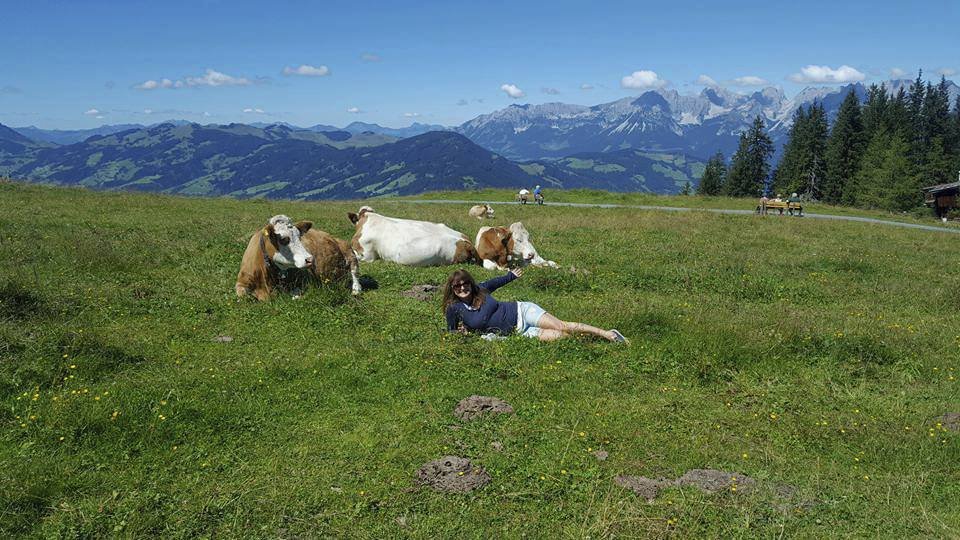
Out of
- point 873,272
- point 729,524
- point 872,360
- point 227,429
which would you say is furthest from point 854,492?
point 873,272

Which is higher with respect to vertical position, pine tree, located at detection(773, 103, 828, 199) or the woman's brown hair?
pine tree, located at detection(773, 103, 828, 199)

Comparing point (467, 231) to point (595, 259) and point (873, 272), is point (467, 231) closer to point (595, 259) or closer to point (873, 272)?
point (595, 259)

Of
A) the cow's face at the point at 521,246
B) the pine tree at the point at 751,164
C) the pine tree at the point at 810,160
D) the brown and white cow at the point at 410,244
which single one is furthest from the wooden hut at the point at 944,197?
the brown and white cow at the point at 410,244

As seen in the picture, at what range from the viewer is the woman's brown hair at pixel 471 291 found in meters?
9.16

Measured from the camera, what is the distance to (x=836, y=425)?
677 cm

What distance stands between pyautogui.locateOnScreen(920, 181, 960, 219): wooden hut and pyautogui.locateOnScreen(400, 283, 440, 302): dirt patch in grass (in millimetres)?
77490

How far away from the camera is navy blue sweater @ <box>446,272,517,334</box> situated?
30.3ft

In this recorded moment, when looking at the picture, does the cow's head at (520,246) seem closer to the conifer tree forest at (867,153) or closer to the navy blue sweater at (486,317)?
the navy blue sweater at (486,317)

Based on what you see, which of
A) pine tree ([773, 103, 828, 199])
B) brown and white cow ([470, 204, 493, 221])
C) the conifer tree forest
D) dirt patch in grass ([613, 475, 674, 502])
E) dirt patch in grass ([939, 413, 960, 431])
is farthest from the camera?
pine tree ([773, 103, 828, 199])

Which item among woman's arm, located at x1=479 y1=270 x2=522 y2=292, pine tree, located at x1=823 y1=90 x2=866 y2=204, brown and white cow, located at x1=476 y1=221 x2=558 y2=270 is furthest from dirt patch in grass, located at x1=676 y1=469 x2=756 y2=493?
pine tree, located at x1=823 y1=90 x2=866 y2=204

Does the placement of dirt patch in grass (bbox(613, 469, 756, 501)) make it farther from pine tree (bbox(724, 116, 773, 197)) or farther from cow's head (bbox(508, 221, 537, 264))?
pine tree (bbox(724, 116, 773, 197))

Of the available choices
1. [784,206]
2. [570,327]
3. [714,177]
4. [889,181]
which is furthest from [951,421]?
[714,177]

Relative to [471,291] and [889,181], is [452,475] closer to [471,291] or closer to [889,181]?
[471,291]

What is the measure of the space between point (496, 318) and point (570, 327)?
1.19 m
